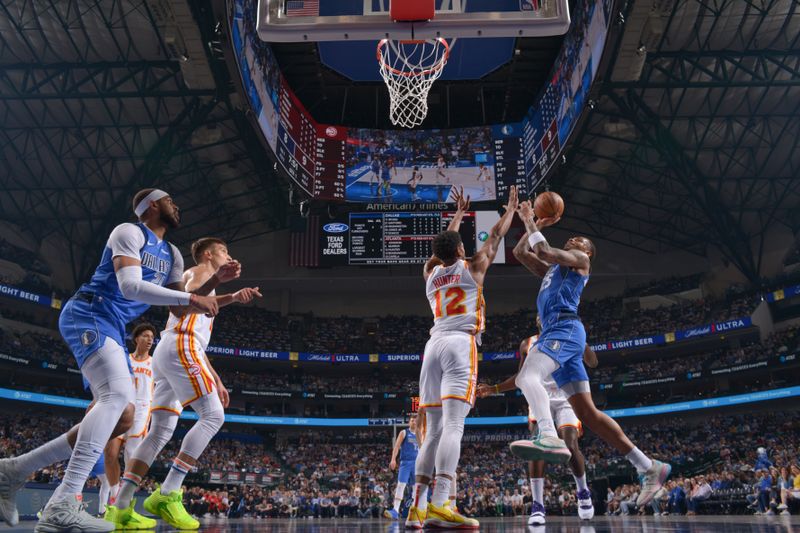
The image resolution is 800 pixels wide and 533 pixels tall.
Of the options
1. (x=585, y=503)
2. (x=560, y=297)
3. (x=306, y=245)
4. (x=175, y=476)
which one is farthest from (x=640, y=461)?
(x=306, y=245)

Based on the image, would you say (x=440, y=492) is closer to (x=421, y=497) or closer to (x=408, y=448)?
(x=421, y=497)

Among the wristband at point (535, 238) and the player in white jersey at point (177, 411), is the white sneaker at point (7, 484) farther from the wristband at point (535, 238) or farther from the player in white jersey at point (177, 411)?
the wristband at point (535, 238)

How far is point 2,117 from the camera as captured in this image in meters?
21.5

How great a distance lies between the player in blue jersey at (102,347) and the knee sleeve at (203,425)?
2.95 feet

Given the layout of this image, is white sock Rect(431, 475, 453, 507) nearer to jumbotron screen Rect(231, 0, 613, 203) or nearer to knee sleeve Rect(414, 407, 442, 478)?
knee sleeve Rect(414, 407, 442, 478)

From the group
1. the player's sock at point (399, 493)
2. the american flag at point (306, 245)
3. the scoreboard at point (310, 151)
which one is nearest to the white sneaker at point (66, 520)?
the player's sock at point (399, 493)

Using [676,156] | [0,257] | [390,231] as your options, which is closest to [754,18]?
[676,156]

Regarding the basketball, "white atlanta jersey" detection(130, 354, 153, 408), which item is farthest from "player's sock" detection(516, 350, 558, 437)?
"white atlanta jersey" detection(130, 354, 153, 408)

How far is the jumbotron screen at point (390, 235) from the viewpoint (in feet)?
61.7

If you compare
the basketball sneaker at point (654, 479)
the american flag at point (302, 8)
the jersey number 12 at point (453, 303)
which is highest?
the american flag at point (302, 8)

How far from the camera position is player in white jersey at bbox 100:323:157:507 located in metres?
7.60

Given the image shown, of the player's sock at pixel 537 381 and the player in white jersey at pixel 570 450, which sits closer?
the player's sock at pixel 537 381

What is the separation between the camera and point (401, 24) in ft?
22.7

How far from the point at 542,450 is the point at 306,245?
51.9 ft
